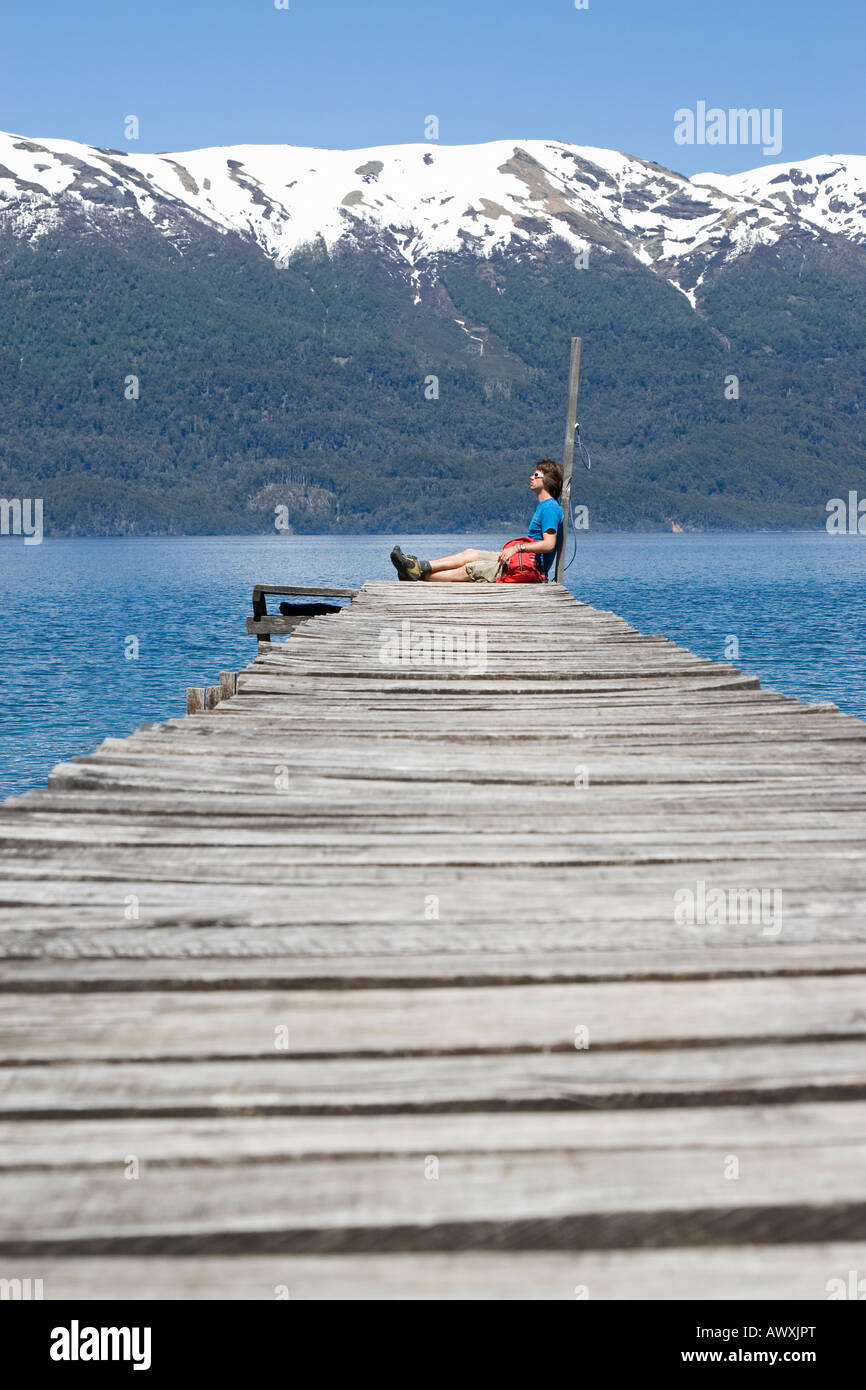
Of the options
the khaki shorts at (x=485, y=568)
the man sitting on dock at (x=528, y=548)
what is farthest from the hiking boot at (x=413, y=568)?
the khaki shorts at (x=485, y=568)

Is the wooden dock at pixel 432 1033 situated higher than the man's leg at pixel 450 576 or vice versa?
the man's leg at pixel 450 576

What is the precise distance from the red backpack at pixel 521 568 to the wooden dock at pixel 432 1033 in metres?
11.9

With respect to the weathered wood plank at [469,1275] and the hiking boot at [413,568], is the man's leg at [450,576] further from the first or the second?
the weathered wood plank at [469,1275]

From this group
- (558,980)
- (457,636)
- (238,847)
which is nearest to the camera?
(558,980)

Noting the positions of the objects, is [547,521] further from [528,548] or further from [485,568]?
[485,568]

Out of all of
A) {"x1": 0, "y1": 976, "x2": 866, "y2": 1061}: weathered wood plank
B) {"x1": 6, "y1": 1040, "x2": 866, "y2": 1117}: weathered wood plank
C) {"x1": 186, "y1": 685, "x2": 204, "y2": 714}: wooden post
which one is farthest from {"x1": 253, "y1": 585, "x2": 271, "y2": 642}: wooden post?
{"x1": 6, "y1": 1040, "x2": 866, "y2": 1117}: weathered wood plank

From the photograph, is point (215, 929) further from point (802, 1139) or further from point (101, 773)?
point (101, 773)

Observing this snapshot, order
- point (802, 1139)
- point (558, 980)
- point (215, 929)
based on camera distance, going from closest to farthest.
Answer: point (802, 1139) < point (558, 980) < point (215, 929)

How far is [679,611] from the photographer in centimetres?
7006

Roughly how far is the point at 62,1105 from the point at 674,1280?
1.14 metres

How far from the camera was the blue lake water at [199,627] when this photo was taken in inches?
1390

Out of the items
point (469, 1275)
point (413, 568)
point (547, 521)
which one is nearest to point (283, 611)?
point (413, 568)
